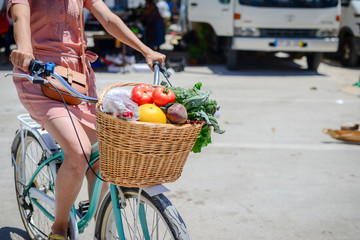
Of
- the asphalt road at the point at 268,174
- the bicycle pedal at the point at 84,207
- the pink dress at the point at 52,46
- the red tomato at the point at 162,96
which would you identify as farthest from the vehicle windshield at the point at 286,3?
the red tomato at the point at 162,96

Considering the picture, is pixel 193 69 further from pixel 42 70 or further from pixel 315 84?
pixel 42 70

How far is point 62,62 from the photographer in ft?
8.43

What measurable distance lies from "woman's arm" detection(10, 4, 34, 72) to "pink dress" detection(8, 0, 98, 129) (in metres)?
0.06

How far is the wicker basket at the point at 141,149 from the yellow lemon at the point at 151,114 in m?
0.06

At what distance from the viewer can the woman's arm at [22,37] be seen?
2076 mm

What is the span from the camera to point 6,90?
8.27m

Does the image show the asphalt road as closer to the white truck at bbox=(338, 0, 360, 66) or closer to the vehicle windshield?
the vehicle windshield

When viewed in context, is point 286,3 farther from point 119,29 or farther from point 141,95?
point 141,95

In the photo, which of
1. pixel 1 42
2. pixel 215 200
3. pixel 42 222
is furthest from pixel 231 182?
pixel 1 42

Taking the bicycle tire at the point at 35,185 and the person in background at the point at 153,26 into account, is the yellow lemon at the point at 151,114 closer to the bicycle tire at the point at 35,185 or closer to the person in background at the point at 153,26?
the bicycle tire at the point at 35,185

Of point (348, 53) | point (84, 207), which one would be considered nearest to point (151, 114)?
point (84, 207)

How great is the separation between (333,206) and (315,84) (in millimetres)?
6119

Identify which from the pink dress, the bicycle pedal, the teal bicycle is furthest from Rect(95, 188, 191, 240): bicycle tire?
the pink dress

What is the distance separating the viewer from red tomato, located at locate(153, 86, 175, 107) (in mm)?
1960
